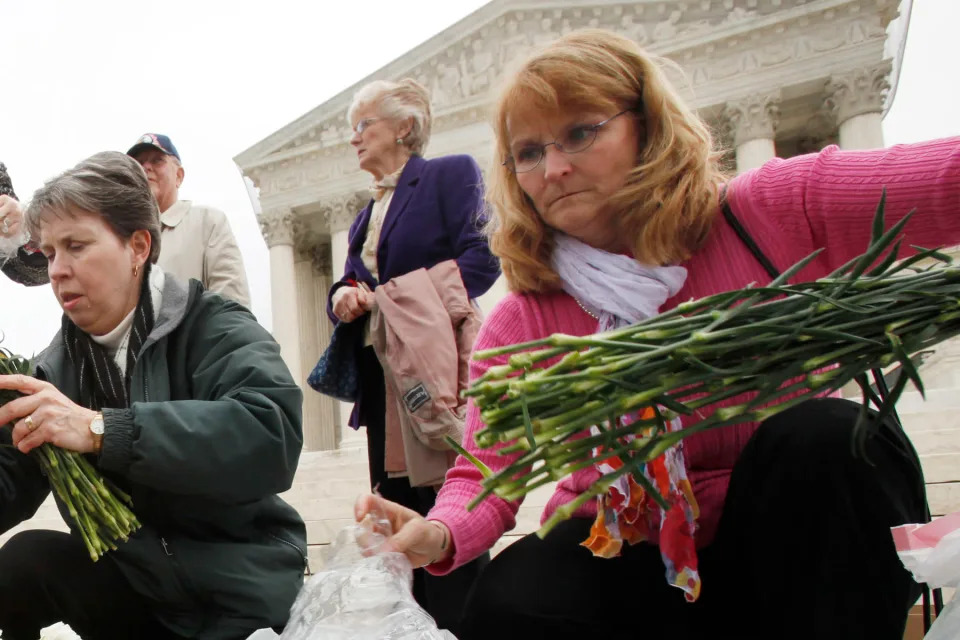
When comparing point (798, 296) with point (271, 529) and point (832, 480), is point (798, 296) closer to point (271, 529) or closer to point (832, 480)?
point (832, 480)

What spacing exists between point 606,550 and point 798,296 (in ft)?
1.76

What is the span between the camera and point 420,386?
7.98ft

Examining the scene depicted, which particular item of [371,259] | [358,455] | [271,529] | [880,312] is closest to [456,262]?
[371,259]

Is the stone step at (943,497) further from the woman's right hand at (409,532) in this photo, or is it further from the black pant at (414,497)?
the woman's right hand at (409,532)

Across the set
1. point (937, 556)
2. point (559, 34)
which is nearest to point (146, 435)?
point (937, 556)

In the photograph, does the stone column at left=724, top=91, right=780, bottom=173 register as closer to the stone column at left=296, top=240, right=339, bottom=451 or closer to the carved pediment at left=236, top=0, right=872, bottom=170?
the carved pediment at left=236, top=0, right=872, bottom=170

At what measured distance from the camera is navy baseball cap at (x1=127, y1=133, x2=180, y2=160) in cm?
336

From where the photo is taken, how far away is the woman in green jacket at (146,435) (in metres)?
1.68

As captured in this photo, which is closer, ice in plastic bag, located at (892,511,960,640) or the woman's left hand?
ice in plastic bag, located at (892,511,960,640)

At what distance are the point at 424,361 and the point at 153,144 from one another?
5.31 ft

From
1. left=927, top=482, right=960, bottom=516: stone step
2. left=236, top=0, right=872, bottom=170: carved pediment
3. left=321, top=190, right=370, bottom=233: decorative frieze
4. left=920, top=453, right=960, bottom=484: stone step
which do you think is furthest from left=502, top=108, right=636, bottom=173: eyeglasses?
left=321, top=190, right=370, bottom=233: decorative frieze

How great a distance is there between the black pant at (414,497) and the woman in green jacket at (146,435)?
47 cm

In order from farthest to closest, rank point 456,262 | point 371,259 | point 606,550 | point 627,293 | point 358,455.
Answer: point 358,455
point 371,259
point 456,262
point 627,293
point 606,550

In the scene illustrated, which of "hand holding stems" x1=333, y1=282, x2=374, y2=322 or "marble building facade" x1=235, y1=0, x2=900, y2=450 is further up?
"marble building facade" x1=235, y1=0, x2=900, y2=450
